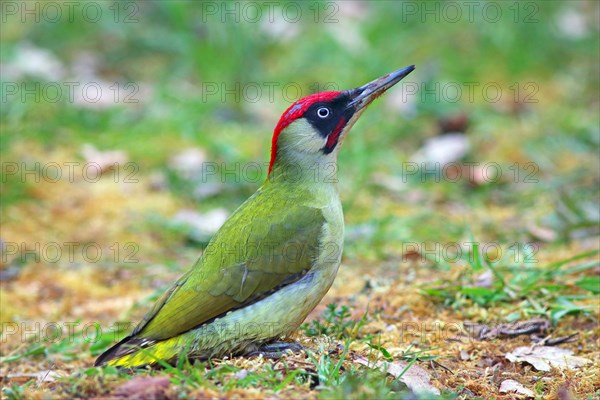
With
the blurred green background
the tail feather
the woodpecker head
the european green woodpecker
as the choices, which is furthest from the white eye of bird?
the blurred green background

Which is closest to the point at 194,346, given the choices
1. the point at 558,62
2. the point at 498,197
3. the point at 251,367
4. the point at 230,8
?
the point at 251,367

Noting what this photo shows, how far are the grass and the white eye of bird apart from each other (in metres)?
0.89

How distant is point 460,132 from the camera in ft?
24.4

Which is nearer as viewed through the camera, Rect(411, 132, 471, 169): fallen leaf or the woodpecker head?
the woodpecker head

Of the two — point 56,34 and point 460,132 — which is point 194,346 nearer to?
point 460,132

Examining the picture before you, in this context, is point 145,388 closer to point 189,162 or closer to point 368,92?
point 368,92

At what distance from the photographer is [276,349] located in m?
3.47

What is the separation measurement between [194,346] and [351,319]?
3.17ft

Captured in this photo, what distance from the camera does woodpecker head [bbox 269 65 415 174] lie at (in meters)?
3.94

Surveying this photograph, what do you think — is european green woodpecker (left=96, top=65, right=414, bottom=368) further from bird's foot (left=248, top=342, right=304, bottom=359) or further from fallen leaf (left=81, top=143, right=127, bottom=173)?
fallen leaf (left=81, top=143, right=127, bottom=173)

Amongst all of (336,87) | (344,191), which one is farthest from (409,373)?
(336,87)

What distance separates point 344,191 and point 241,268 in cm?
305

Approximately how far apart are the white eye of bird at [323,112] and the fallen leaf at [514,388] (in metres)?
1.39

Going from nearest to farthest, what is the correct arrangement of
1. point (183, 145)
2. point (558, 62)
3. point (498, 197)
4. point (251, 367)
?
point (251, 367)
point (498, 197)
point (183, 145)
point (558, 62)
